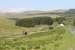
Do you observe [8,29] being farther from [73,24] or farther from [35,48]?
[35,48]

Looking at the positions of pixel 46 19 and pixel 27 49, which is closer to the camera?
pixel 27 49

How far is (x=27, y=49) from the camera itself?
88.4 ft

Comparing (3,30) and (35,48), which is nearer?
(35,48)

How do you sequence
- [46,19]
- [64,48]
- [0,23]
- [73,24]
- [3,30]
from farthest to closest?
1. [46,19]
2. [73,24]
3. [0,23]
4. [3,30]
5. [64,48]

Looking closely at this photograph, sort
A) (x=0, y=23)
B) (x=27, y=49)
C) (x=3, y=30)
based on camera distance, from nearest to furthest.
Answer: (x=27, y=49) < (x=3, y=30) < (x=0, y=23)

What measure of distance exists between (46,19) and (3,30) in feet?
74.0


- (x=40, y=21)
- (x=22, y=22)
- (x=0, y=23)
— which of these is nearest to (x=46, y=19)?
(x=40, y=21)

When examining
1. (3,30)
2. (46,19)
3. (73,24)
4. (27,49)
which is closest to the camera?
(27,49)

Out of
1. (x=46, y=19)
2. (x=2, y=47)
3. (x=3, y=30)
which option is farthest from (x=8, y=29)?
(x=2, y=47)

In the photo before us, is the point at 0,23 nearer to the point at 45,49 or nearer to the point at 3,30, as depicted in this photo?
the point at 3,30

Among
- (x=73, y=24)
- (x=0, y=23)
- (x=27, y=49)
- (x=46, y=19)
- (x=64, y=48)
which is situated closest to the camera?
(x=27, y=49)

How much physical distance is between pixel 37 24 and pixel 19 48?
45.6 meters

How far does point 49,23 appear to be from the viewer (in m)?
72.2

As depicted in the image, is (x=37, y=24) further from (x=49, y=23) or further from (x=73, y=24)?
(x=73, y=24)
